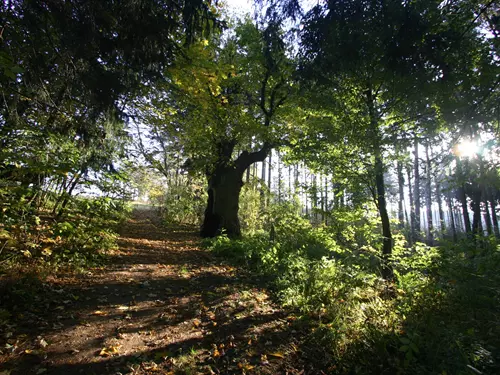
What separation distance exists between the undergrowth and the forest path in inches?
19.6

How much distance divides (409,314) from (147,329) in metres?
3.58

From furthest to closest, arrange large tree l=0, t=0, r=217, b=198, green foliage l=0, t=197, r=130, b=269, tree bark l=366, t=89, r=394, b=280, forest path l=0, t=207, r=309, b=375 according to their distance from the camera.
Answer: tree bark l=366, t=89, r=394, b=280 < green foliage l=0, t=197, r=130, b=269 < large tree l=0, t=0, r=217, b=198 < forest path l=0, t=207, r=309, b=375

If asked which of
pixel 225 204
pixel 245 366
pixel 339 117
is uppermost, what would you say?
pixel 339 117

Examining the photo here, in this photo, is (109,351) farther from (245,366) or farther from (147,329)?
(245,366)

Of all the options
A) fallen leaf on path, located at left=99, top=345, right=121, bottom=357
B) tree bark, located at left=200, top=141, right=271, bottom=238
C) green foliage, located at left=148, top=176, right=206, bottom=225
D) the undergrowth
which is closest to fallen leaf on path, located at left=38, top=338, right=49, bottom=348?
fallen leaf on path, located at left=99, top=345, right=121, bottom=357

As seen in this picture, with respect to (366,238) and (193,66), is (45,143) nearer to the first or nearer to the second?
(193,66)

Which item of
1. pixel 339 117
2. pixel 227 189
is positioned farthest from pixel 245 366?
pixel 227 189

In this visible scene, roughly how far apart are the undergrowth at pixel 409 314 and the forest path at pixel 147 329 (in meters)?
0.50

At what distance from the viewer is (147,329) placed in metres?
3.30

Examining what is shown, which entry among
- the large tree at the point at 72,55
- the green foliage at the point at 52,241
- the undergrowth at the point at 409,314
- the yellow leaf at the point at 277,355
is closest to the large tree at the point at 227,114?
the large tree at the point at 72,55

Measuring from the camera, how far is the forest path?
2.56m

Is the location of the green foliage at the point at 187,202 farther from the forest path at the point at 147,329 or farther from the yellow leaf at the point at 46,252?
the yellow leaf at the point at 46,252

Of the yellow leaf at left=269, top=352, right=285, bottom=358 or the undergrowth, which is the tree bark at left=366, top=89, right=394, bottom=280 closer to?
the undergrowth

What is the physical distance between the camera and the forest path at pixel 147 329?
2562 mm
